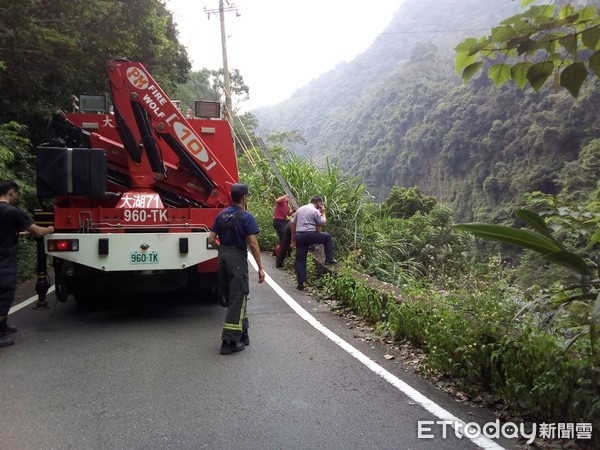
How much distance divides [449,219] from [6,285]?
536 inches

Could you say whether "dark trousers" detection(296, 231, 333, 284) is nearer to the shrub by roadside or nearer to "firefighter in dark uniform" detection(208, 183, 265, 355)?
the shrub by roadside

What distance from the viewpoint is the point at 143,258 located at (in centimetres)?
619

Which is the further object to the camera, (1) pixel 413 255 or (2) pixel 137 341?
(1) pixel 413 255

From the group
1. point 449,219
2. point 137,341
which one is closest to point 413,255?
point 449,219

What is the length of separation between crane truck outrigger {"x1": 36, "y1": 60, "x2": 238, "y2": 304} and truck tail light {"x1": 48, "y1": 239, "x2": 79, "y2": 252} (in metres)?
0.01

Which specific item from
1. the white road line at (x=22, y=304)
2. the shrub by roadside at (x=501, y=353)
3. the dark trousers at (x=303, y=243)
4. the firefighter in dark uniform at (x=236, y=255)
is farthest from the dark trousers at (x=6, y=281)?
the dark trousers at (x=303, y=243)

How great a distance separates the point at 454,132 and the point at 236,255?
5576 cm

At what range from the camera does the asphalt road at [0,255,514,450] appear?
11.4 ft

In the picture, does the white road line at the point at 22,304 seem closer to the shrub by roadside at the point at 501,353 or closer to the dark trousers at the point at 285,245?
the dark trousers at the point at 285,245

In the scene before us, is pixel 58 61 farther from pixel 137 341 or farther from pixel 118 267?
pixel 137 341

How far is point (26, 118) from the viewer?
11539 millimetres

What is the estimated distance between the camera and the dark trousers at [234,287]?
209 inches

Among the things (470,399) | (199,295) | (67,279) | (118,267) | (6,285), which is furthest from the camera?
(199,295)

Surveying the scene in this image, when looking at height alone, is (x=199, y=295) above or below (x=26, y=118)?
below
